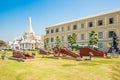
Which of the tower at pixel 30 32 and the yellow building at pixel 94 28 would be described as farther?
the tower at pixel 30 32

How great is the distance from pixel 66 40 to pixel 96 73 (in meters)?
41.0

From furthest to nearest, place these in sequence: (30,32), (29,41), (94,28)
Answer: (30,32)
(29,41)
(94,28)

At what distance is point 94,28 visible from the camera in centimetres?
4244

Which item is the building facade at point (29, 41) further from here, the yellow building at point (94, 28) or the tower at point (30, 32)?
the yellow building at point (94, 28)

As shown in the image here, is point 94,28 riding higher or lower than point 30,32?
lower

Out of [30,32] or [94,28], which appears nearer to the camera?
[94,28]

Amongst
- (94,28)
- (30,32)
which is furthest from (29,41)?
(94,28)

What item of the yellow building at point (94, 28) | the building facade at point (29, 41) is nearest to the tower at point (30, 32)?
the building facade at point (29, 41)

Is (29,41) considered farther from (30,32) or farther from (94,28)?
(94,28)

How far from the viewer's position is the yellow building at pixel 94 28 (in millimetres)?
38306

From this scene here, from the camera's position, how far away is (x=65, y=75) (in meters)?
9.85

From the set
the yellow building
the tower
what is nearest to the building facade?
the tower

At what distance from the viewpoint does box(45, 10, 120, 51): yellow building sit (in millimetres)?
38306

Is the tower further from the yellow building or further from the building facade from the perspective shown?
the yellow building
